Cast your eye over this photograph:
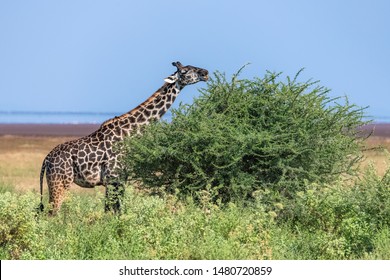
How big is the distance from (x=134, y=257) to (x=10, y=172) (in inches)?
854

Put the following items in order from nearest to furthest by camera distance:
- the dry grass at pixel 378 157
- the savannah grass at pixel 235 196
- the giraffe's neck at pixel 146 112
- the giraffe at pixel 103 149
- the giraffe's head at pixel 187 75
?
the savannah grass at pixel 235 196 < the dry grass at pixel 378 157 < the giraffe's head at pixel 187 75 < the giraffe at pixel 103 149 < the giraffe's neck at pixel 146 112

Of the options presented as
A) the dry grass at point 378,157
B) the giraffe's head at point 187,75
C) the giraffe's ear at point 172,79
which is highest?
the giraffe's head at point 187,75

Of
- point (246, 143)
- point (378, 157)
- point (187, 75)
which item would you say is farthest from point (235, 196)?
point (378, 157)

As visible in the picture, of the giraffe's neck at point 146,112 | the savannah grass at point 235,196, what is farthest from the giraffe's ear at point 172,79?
the savannah grass at point 235,196

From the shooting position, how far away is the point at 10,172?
104 feet

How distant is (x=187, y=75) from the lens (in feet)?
52.7

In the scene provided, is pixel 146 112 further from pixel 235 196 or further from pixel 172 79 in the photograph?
pixel 235 196

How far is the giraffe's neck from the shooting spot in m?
16.2

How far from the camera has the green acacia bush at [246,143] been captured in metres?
13.9

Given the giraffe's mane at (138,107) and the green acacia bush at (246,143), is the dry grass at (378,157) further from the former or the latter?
the giraffe's mane at (138,107)

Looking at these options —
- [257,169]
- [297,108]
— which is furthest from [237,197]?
[297,108]

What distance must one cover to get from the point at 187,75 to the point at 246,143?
260 cm

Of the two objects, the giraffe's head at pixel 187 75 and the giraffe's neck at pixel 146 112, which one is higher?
the giraffe's head at pixel 187 75

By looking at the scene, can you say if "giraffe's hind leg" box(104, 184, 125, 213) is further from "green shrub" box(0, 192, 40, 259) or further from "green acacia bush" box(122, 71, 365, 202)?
"green shrub" box(0, 192, 40, 259)
